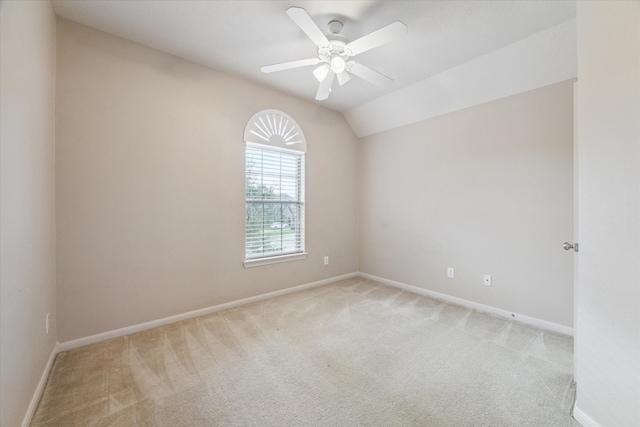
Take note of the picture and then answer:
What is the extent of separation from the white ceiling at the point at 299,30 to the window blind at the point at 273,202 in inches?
41.7

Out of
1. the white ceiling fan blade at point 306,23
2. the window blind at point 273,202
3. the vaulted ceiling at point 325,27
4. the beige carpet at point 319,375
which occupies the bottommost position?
the beige carpet at point 319,375

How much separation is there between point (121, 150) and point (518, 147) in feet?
12.5

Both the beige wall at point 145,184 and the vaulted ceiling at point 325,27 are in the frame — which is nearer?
the vaulted ceiling at point 325,27

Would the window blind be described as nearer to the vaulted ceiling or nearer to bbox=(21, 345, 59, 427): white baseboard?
the vaulted ceiling

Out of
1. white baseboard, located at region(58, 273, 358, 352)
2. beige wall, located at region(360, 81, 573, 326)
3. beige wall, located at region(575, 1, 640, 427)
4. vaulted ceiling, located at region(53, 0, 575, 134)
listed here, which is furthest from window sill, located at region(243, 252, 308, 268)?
beige wall, located at region(575, 1, 640, 427)

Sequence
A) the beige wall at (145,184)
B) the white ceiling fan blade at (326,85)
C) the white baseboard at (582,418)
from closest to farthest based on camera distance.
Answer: the white baseboard at (582,418) → the beige wall at (145,184) → the white ceiling fan blade at (326,85)

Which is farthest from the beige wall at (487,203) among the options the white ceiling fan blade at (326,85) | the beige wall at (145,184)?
the beige wall at (145,184)

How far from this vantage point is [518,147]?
2.57 metres

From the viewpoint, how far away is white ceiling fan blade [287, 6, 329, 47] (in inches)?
59.6

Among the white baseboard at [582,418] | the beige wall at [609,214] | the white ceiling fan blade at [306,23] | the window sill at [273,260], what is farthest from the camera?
the window sill at [273,260]

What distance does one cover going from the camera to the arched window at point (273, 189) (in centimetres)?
305

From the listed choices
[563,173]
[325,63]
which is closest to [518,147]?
[563,173]

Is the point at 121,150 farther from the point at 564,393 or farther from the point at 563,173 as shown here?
the point at 563,173

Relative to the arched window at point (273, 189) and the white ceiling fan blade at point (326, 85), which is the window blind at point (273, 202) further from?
the white ceiling fan blade at point (326, 85)
